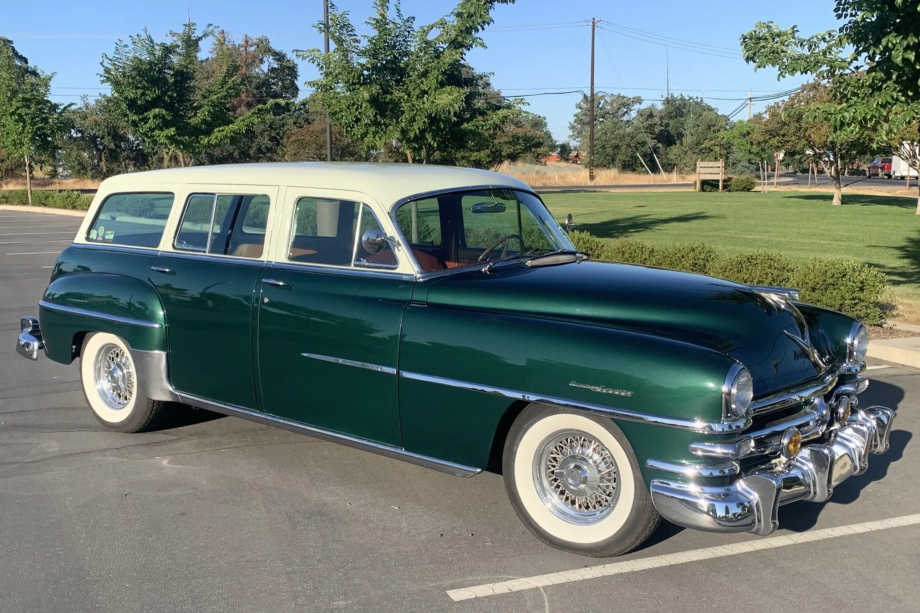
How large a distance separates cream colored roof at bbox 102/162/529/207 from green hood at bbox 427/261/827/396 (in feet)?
2.12

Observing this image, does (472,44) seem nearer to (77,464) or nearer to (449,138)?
(449,138)

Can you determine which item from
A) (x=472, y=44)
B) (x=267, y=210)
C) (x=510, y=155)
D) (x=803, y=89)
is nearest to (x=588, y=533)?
(x=267, y=210)

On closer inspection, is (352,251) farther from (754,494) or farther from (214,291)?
(754,494)

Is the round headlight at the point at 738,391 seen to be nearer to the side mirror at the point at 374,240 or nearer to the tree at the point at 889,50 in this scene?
the side mirror at the point at 374,240

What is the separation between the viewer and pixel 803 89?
36.1 meters

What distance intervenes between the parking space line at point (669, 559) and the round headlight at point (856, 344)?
874 millimetres

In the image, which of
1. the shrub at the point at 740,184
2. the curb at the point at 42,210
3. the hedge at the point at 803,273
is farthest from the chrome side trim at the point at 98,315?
the shrub at the point at 740,184

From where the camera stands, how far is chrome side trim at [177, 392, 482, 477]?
177 inches

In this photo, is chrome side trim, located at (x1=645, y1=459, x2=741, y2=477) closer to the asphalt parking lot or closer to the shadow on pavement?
the asphalt parking lot

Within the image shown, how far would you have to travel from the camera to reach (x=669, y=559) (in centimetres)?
417

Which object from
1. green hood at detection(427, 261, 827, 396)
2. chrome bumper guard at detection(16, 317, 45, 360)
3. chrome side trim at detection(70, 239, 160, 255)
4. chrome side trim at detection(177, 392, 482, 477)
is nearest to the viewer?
green hood at detection(427, 261, 827, 396)

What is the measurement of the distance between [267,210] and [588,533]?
A: 274 cm

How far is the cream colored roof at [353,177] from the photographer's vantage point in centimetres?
499

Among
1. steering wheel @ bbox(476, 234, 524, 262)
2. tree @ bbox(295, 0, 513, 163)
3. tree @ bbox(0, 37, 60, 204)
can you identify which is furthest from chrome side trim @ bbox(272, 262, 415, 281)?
tree @ bbox(0, 37, 60, 204)
